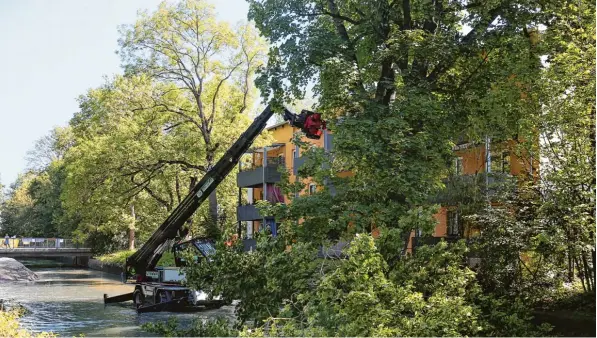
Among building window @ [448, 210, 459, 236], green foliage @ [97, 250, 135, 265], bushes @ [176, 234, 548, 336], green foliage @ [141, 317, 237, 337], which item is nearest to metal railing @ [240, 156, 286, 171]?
green foliage @ [97, 250, 135, 265]

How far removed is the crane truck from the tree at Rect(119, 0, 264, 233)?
11642 millimetres

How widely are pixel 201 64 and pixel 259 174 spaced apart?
7.87 meters

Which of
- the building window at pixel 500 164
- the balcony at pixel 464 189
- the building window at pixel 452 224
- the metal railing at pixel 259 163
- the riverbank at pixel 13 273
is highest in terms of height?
the metal railing at pixel 259 163

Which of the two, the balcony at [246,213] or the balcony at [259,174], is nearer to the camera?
the balcony at [259,174]

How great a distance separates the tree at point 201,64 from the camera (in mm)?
36625

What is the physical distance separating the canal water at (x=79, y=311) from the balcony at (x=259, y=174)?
10.3 m

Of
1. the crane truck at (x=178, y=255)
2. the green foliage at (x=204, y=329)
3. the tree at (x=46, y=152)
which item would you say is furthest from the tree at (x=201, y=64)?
the tree at (x=46, y=152)

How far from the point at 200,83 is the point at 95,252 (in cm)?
2689

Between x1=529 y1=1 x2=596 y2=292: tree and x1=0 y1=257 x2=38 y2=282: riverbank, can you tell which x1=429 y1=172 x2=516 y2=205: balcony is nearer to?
x1=529 y1=1 x2=596 y2=292: tree

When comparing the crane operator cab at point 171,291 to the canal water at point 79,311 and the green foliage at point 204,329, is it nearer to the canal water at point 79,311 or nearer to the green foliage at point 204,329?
the canal water at point 79,311

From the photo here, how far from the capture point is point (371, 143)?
46.1ft

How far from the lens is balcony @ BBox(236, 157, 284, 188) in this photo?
40500 millimetres

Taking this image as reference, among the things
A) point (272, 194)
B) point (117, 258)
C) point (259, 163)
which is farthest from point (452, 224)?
point (117, 258)

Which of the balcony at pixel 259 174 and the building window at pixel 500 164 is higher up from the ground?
the balcony at pixel 259 174
